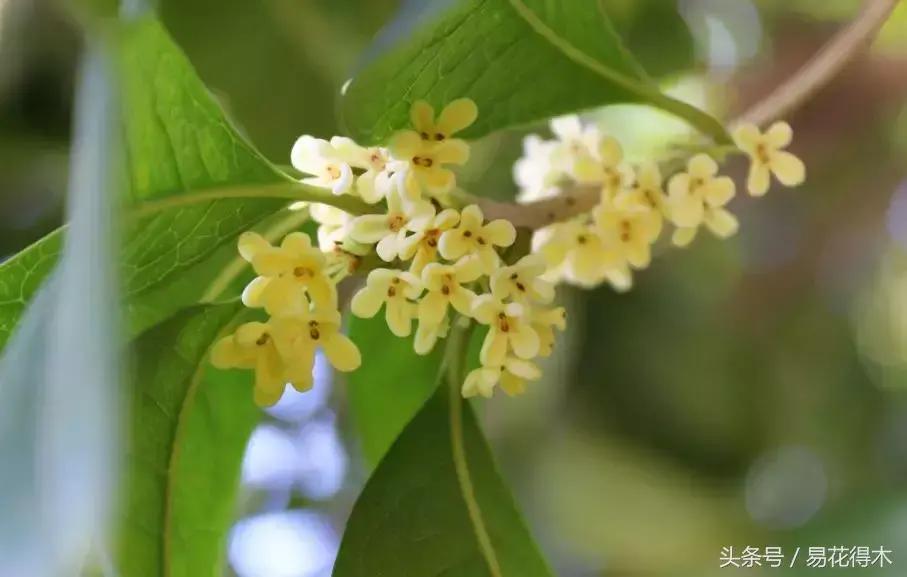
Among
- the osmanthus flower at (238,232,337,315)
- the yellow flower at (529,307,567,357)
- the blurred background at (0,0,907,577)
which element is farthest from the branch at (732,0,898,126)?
the blurred background at (0,0,907,577)

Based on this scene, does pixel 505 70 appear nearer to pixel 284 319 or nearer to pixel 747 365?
pixel 284 319

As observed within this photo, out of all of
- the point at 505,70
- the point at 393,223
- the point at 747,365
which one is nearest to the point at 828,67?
the point at 505,70

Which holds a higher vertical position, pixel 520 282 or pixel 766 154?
pixel 766 154

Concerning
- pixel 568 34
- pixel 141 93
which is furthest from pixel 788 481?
pixel 141 93

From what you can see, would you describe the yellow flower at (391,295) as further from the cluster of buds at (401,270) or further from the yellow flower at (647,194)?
the yellow flower at (647,194)

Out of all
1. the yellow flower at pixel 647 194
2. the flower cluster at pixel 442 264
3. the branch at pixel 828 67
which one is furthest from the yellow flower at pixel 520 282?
the branch at pixel 828 67

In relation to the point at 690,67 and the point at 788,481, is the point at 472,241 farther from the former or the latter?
the point at 788,481
